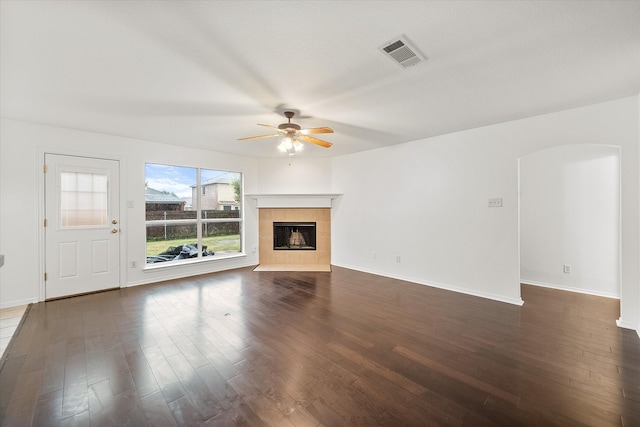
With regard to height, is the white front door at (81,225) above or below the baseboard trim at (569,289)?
above

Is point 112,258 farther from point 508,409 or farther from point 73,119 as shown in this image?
point 508,409

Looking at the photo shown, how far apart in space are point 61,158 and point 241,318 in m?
3.61

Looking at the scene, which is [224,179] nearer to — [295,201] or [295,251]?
[295,201]

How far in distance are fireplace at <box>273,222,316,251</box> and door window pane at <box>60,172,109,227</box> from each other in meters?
3.13

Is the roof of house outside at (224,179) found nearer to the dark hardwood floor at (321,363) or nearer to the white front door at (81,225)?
the white front door at (81,225)

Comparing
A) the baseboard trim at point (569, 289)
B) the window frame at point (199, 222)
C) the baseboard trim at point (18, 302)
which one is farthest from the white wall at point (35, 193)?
the baseboard trim at point (569, 289)

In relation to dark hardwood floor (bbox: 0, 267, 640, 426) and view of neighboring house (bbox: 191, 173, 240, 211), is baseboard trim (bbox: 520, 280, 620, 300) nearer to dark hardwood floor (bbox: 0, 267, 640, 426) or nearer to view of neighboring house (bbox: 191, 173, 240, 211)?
dark hardwood floor (bbox: 0, 267, 640, 426)

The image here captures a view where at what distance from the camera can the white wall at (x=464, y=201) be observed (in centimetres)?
282

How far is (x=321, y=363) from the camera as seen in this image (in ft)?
7.09

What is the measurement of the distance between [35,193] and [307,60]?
14.1 feet

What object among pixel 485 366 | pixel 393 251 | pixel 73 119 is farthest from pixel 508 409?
pixel 73 119

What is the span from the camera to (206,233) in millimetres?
5336

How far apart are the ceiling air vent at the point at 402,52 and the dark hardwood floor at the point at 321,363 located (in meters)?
2.47

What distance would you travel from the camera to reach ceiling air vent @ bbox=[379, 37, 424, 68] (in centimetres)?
185
